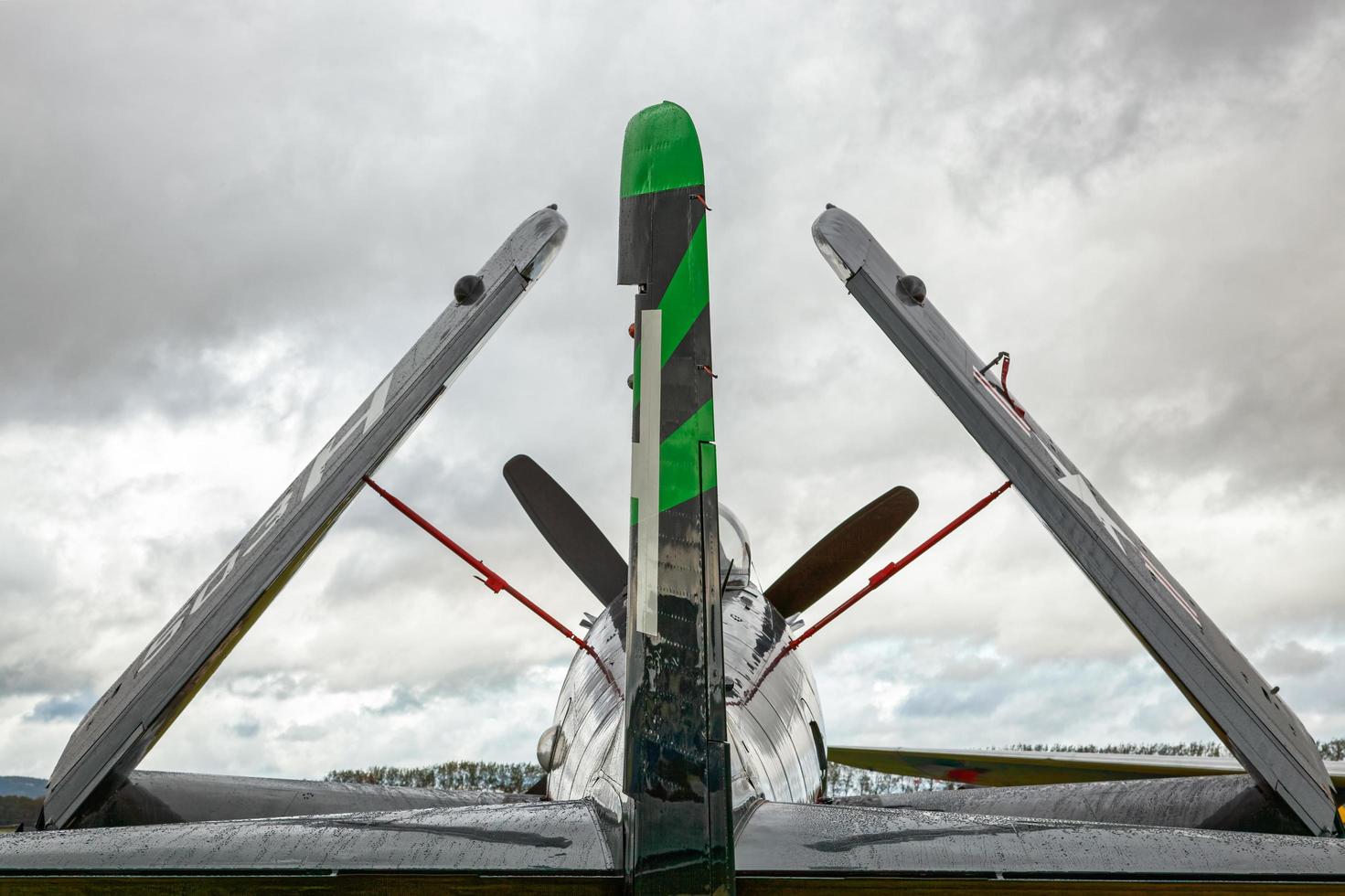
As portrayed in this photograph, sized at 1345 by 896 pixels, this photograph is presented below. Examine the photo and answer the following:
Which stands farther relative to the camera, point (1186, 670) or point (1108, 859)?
point (1186, 670)

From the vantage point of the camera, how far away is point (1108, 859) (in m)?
2.85

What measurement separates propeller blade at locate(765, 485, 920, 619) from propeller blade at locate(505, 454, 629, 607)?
133 centimetres

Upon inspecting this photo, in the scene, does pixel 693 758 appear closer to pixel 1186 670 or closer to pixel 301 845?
pixel 301 845

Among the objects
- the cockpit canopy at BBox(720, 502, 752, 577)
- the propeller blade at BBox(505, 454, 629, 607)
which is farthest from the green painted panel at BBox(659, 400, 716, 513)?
the propeller blade at BBox(505, 454, 629, 607)

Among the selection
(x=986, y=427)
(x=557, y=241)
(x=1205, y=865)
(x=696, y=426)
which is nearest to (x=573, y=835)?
(x=696, y=426)

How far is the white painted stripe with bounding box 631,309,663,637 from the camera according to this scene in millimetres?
3119

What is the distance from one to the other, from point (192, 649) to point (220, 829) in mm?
2331

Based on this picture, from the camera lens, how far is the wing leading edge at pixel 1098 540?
14.9 ft

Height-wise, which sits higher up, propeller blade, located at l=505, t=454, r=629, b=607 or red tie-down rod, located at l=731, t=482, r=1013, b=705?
propeller blade, located at l=505, t=454, r=629, b=607

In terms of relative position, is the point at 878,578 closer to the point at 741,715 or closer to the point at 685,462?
the point at 741,715

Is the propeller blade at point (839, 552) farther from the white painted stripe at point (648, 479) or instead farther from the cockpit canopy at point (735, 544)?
the white painted stripe at point (648, 479)

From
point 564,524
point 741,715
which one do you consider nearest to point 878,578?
point 741,715

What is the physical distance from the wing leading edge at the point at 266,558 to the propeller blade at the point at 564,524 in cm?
231

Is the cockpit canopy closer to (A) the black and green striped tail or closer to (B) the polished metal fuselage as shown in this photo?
(B) the polished metal fuselage
